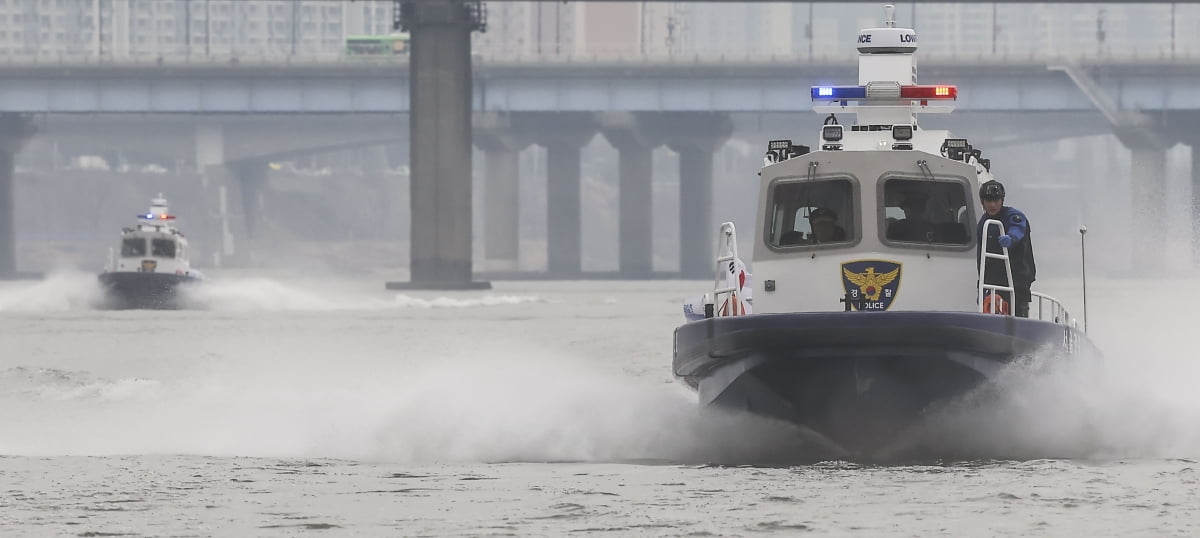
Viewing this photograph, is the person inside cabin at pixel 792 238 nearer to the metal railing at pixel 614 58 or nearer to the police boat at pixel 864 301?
the police boat at pixel 864 301

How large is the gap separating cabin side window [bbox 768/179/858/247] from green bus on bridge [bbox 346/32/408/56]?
3768 inches

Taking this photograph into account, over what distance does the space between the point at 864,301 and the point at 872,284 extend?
170 millimetres

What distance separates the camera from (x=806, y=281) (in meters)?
17.3

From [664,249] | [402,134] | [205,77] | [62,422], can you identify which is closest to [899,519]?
Answer: [62,422]

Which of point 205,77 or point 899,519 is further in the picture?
point 205,77

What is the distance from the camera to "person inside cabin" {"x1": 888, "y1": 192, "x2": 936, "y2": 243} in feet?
56.7

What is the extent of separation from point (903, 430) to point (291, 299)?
52867 mm

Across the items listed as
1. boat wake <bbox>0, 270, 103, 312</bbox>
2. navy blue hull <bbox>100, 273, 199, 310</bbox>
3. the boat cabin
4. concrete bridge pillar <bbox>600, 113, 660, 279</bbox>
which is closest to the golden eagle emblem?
the boat cabin

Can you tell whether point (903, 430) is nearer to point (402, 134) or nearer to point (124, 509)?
point (124, 509)

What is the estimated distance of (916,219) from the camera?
17.3 m

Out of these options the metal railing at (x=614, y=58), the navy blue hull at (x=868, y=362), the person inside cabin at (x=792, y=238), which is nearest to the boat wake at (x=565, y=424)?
the navy blue hull at (x=868, y=362)

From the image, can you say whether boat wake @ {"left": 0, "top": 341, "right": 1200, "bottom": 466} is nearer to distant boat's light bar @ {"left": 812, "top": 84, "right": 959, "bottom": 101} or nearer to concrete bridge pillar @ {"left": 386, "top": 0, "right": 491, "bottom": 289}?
distant boat's light bar @ {"left": 812, "top": 84, "right": 959, "bottom": 101}

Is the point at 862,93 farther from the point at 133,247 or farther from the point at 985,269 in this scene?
the point at 133,247

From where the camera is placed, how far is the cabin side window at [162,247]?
179ft
